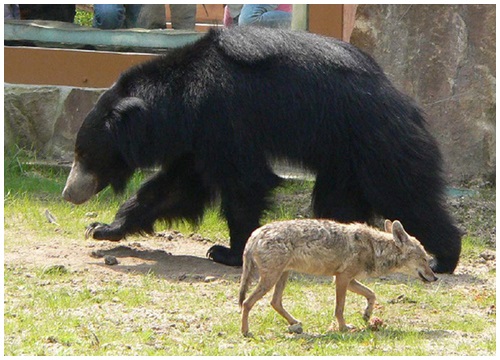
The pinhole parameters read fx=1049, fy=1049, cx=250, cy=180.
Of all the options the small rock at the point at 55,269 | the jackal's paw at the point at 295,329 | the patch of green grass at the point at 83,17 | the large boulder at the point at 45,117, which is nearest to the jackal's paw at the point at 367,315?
the jackal's paw at the point at 295,329

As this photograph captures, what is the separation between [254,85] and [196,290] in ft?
5.01

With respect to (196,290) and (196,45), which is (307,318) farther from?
(196,45)

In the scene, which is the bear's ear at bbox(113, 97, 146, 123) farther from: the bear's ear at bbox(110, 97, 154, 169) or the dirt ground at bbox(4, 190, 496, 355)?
the dirt ground at bbox(4, 190, 496, 355)

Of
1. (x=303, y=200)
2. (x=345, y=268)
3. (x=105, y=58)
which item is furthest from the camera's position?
(x=105, y=58)

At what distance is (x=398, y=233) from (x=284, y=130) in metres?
1.69

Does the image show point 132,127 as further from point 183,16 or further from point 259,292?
point 183,16

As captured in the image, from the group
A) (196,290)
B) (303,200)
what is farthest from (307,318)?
(303,200)

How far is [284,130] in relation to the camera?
7023 mm

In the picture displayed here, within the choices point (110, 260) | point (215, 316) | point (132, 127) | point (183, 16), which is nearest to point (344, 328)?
→ point (215, 316)

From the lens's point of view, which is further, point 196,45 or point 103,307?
point 196,45

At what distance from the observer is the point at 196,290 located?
20.5 ft

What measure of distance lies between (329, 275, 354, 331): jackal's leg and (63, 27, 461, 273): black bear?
1.60 meters

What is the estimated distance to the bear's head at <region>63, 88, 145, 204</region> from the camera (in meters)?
7.17

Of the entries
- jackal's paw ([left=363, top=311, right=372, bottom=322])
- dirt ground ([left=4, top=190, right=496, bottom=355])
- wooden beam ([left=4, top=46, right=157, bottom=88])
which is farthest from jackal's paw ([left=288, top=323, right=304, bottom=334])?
wooden beam ([left=4, top=46, right=157, bottom=88])
